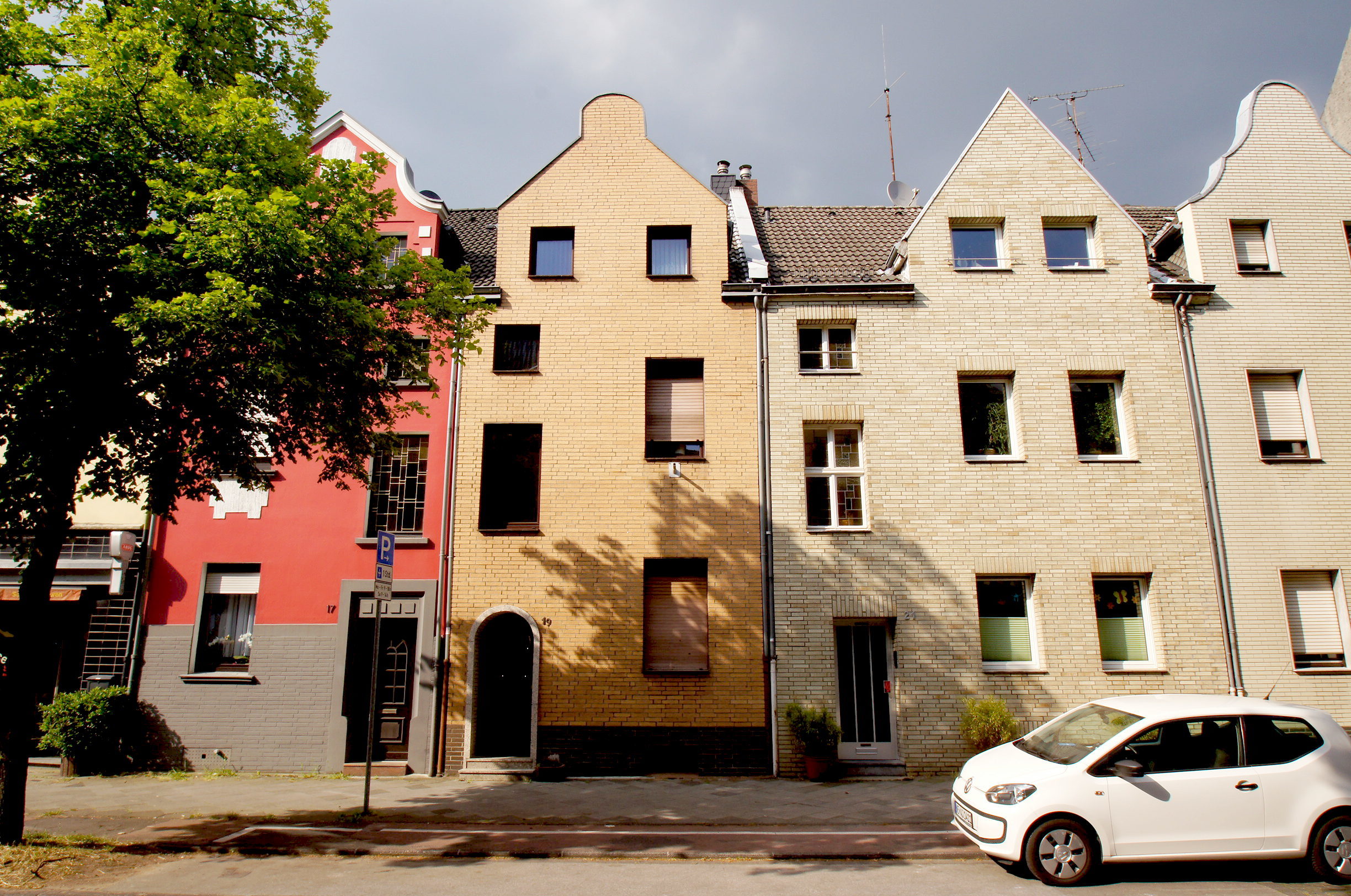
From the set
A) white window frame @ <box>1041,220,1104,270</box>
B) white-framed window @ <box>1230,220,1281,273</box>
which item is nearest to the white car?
white window frame @ <box>1041,220,1104,270</box>

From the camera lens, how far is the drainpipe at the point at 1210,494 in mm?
12602

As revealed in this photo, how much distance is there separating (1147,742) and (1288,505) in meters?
8.72

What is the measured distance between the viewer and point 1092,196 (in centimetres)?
1459

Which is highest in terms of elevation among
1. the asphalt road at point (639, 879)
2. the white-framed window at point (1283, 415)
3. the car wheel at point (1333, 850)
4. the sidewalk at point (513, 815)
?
the white-framed window at point (1283, 415)

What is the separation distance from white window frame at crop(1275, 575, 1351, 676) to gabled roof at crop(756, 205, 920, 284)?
845cm

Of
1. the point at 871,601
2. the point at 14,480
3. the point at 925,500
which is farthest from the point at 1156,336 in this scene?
the point at 14,480

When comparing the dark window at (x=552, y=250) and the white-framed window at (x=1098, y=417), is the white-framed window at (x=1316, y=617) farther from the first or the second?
the dark window at (x=552, y=250)

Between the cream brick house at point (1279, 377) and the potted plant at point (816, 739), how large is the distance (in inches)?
270

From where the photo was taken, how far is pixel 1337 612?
12953mm

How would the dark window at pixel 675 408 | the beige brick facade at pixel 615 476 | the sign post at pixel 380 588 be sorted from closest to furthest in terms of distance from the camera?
the sign post at pixel 380 588, the beige brick facade at pixel 615 476, the dark window at pixel 675 408

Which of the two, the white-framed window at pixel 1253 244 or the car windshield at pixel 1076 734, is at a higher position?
the white-framed window at pixel 1253 244

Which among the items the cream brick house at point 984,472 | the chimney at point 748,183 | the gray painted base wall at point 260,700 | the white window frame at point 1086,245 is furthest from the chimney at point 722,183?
the gray painted base wall at point 260,700

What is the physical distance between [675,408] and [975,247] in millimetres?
6684

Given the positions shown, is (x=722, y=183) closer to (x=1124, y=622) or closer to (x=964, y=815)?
(x=1124, y=622)
